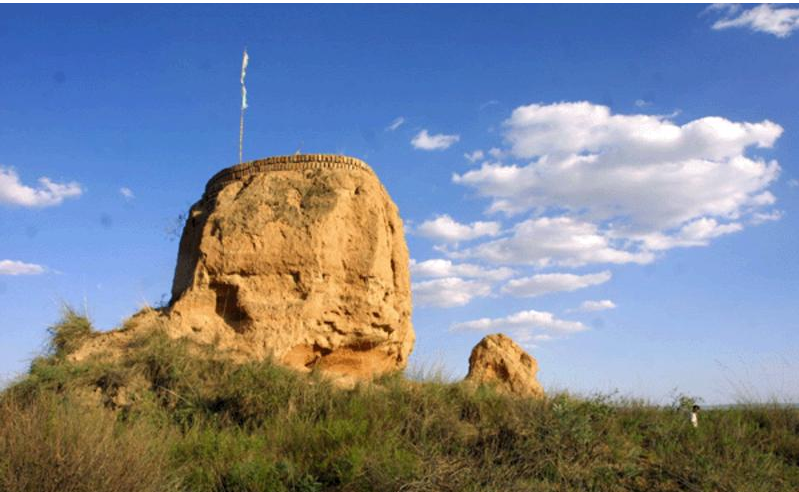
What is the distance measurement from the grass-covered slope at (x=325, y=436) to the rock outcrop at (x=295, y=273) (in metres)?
0.94

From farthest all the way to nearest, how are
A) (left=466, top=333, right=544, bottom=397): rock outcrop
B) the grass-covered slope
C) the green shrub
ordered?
(left=466, top=333, right=544, bottom=397): rock outcrop → the green shrub → the grass-covered slope

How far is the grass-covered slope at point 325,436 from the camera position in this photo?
636cm

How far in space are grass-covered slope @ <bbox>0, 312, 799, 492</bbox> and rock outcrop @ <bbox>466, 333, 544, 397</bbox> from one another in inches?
97.5

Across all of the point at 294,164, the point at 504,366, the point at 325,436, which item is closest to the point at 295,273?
the point at 294,164

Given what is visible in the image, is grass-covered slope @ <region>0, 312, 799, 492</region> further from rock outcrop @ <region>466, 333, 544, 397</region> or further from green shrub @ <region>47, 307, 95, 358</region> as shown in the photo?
rock outcrop @ <region>466, 333, 544, 397</region>

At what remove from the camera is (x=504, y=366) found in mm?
12758

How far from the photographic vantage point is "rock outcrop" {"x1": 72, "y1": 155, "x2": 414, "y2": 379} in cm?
1041

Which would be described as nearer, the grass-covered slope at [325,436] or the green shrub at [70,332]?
the grass-covered slope at [325,436]

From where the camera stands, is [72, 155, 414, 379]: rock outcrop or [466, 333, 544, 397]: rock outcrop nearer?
[72, 155, 414, 379]: rock outcrop

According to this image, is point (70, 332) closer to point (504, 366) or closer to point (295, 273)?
point (295, 273)

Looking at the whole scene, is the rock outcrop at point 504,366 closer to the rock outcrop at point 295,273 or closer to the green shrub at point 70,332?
the rock outcrop at point 295,273

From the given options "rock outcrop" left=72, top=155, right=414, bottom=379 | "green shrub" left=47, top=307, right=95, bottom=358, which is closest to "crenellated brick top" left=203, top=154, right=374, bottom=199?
"rock outcrop" left=72, top=155, right=414, bottom=379

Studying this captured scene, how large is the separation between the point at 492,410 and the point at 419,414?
1.00m

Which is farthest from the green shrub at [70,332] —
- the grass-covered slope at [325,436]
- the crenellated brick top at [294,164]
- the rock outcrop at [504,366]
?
the rock outcrop at [504,366]
